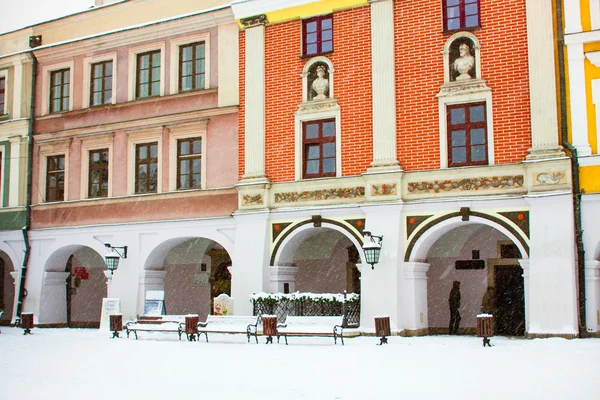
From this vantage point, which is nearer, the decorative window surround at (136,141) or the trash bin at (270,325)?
the trash bin at (270,325)

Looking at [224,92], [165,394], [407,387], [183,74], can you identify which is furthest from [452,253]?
[165,394]

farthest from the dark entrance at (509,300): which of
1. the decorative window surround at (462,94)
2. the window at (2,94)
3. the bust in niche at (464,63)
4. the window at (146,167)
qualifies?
the window at (2,94)

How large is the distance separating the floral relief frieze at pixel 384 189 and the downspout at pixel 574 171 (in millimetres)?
4364

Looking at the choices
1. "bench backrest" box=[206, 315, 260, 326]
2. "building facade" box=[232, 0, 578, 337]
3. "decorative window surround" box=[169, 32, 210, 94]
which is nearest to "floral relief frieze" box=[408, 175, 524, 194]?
"building facade" box=[232, 0, 578, 337]

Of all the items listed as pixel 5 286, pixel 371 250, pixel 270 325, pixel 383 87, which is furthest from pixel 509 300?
pixel 5 286

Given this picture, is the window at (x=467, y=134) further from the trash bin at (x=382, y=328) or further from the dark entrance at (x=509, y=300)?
the trash bin at (x=382, y=328)

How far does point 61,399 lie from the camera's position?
9203 millimetres

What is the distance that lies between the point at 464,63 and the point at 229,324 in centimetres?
917

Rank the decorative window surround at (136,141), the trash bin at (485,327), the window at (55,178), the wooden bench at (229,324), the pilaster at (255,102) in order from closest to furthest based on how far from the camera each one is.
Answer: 1. the trash bin at (485,327)
2. the wooden bench at (229,324)
3. the pilaster at (255,102)
4. the decorative window surround at (136,141)
5. the window at (55,178)

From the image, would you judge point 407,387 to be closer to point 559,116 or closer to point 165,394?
point 165,394

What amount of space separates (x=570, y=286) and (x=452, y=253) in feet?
15.8

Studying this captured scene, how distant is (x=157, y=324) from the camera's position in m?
19.9

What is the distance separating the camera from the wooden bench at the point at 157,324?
1895 cm

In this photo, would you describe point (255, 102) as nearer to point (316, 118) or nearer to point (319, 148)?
point (316, 118)
